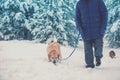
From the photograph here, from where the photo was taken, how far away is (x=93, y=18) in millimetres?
9039

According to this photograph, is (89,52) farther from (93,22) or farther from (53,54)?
(53,54)

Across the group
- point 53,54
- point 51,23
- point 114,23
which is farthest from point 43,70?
point 114,23

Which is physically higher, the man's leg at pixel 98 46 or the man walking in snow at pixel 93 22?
the man walking in snow at pixel 93 22

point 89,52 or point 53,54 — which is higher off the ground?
point 89,52

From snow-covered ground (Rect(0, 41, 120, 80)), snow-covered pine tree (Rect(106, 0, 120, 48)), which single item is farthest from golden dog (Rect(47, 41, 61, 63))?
snow-covered pine tree (Rect(106, 0, 120, 48))

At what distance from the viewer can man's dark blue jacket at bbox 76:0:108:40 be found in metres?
9.04

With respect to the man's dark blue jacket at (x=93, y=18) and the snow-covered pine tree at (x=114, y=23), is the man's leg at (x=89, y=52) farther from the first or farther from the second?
the snow-covered pine tree at (x=114, y=23)

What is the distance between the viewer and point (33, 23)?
18953 mm

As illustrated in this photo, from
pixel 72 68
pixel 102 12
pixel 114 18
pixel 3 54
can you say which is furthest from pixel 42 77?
pixel 114 18

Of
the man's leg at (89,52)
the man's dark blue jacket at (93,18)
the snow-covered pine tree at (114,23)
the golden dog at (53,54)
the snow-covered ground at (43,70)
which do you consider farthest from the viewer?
the snow-covered pine tree at (114,23)

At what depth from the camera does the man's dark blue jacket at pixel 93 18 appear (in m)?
9.04

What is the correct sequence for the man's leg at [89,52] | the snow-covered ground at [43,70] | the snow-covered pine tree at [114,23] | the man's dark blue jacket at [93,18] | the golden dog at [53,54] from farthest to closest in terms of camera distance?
the snow-covered pine tree at [114,23], the golden dog at [53,54], the man's leg at [89,52], the man's dark blue jacket at [93,18], the snow-covered ground at [43,70]

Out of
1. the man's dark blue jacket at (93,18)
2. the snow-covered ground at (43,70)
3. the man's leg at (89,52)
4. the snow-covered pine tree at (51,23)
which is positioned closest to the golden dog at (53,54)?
the snow-covered ground at (43,70)

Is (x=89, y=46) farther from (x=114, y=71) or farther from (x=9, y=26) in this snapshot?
(x=9, y=26)
